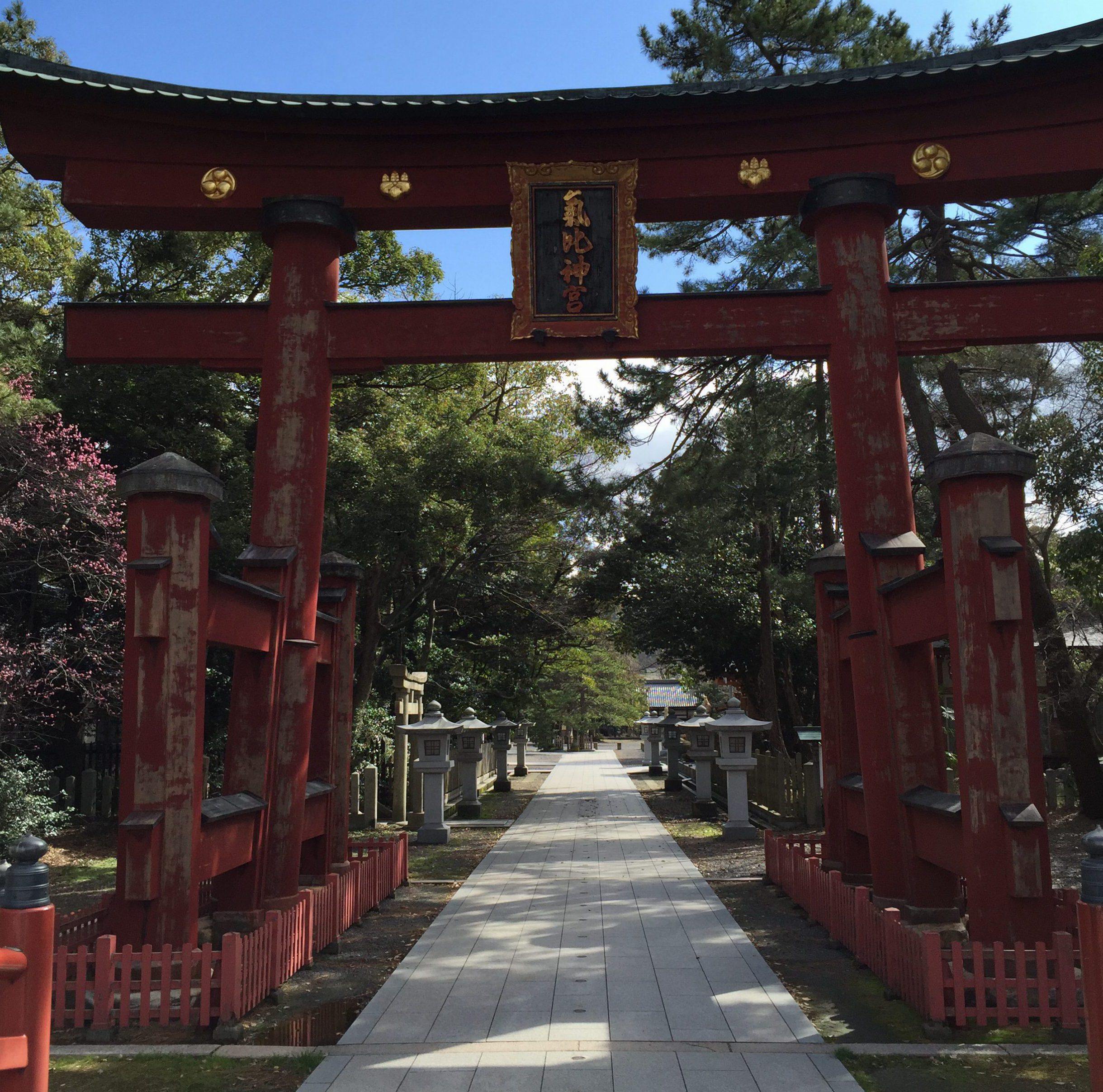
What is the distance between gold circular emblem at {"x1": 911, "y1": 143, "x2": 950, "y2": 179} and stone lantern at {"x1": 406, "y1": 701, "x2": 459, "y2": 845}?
10.9m

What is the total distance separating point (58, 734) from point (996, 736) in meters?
16.4

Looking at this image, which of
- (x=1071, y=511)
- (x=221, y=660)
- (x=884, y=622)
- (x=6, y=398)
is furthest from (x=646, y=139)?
(x=221, y=660)

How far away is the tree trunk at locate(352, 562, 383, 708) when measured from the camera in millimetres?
19109

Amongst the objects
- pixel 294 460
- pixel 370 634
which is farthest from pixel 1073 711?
pixel 294 460

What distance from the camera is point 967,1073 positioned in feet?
18.2

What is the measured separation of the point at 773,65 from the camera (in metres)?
15.1

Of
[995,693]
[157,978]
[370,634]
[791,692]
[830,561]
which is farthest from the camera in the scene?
[791,692]

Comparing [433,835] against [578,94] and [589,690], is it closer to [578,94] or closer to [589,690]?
[578,94]

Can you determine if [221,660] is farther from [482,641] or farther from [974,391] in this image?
[974,391]

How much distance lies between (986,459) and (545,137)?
5044 millimetres

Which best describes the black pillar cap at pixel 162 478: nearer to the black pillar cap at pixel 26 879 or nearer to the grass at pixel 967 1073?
the black pillar cap at pixel 26 879

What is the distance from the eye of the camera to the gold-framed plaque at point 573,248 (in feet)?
29.2

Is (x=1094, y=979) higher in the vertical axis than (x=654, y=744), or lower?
lower

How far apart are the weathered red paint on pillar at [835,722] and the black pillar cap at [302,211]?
600 cm
